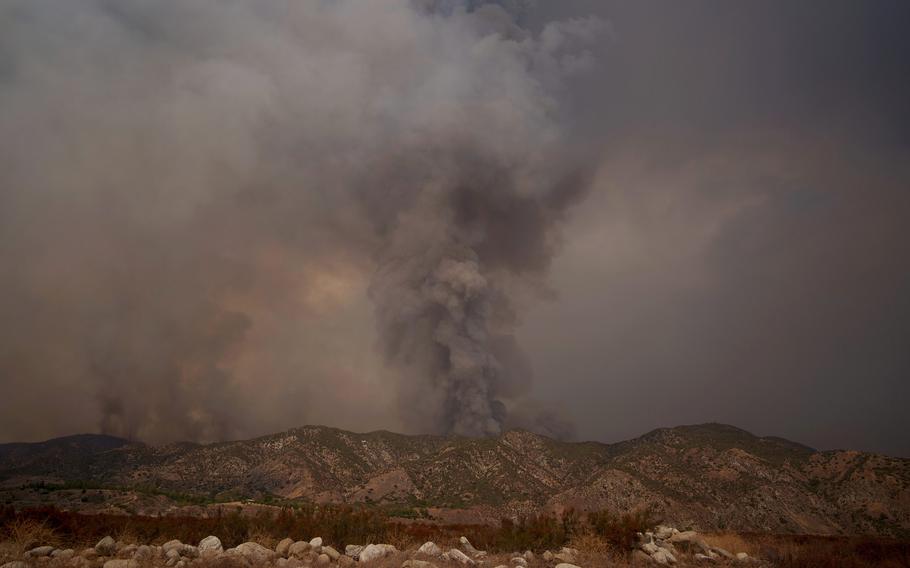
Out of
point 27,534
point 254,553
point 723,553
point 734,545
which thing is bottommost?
point 734,545

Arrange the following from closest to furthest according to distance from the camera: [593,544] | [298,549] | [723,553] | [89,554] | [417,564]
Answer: [89,554]
[417,564]
[298,549]
[593,544]
[723,553]

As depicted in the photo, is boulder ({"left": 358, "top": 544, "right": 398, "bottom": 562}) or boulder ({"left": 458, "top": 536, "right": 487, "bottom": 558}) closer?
boulder ({"left": 358, "top": 544, "right": 398, "bottom": 562})

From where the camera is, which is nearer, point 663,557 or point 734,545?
point 663,557

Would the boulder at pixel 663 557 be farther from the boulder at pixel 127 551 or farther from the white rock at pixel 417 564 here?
the boulder at pixel 127 551

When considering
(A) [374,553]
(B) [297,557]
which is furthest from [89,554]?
(A) [374,553]

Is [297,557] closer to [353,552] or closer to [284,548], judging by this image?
[284,548]

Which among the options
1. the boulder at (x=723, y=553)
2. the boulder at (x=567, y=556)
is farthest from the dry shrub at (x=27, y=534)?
the boulder at (x=723, y=553)

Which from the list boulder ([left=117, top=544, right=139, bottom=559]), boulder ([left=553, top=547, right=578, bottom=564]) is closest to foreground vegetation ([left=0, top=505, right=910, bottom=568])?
boulder ([left=553, top=547, right=578, bottom=564])

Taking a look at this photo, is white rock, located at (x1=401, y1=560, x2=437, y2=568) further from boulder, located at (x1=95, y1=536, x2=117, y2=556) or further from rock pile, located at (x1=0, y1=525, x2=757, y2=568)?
boulder, located at (x1=95, y1=536, x2=117, y2=556)

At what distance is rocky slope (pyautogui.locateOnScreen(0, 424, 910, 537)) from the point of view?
6278cm

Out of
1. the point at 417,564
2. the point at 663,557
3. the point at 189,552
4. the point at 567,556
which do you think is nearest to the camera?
the point at 417,564

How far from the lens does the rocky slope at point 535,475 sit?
2472 inches

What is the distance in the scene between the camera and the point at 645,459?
81.1 meters

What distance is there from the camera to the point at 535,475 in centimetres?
8606
